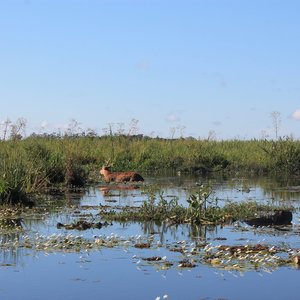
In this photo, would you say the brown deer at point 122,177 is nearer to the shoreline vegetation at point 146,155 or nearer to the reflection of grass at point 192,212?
the shoreline vegetation at point 146,155

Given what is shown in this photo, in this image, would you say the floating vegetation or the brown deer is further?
the brown deer

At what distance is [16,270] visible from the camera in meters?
9.82

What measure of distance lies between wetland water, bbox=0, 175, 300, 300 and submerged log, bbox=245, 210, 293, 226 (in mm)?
184

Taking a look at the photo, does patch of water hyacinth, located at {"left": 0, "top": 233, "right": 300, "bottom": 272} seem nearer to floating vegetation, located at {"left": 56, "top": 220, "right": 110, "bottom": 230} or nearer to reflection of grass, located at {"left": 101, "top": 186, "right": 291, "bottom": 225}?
floating vegetation, located at {"left": 56, "top": 220, "right": 110, "bottom": 230}

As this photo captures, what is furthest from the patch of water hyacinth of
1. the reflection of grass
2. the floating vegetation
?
the reflection of grass

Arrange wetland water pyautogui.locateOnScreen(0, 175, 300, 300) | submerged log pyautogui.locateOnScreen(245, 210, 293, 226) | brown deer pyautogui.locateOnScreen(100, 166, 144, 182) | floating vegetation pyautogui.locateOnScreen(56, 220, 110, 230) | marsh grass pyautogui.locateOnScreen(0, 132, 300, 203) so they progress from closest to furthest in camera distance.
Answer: wetland water pyautogui.locateOnScreen(0, 175, 300, 300)
floating vegetation pyautogui.locateOnScreen(56, 220, 110, 230)
submerged log pyautogui.locateOnScreen(245, 210, 293, 226)
brown deer pyautogui.locateOnScreen(100, 166, 144, 182)
marsh grass pyautogui.locateOnScreen(0, 132, 300, 203)

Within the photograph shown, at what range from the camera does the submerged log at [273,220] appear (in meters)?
13.8

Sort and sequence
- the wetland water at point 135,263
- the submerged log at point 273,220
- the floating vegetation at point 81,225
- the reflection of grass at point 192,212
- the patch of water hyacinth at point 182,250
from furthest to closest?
the reflection of grass at point 192,212 < the submerged log at point 273,220 < the floating vegetation at point 81,225 < the patch of water hyacinth at point 182,250 < the wetland water at point 135,263

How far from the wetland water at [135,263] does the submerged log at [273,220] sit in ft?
0.60

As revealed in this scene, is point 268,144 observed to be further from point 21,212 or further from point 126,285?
point 126,285

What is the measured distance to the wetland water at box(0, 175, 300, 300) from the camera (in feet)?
28.7

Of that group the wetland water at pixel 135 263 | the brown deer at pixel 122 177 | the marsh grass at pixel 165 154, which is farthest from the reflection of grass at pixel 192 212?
the brown deer at pixel 122 177

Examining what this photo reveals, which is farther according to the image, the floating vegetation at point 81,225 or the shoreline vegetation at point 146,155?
the shoreline vegetation at point 146,155

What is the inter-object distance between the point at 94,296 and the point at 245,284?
6.26 ft
